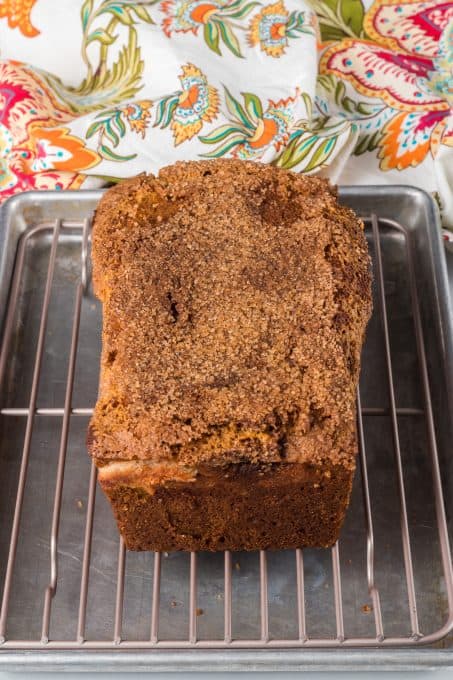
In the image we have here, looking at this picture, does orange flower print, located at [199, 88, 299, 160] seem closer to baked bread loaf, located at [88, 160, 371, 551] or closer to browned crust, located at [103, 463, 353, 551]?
baked bread loaf, located at [88, 160, 371, 551]

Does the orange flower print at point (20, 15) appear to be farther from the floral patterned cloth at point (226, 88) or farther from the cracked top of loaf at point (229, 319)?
the cracked top of loaf at point (229, 319)

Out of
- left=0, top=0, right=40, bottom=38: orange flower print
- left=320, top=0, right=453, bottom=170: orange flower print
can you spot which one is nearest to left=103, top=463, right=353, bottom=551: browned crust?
left=320, top=0, right=453, bottom=170: orange flower print

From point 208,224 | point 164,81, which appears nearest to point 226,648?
point 208,224

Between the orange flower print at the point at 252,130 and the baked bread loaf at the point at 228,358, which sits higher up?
the orange flower print at the point at 252,130

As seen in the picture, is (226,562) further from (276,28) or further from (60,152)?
(276,28)

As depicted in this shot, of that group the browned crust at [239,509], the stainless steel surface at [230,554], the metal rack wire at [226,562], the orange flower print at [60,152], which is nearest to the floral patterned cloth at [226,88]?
the orange flower print at [60,152]

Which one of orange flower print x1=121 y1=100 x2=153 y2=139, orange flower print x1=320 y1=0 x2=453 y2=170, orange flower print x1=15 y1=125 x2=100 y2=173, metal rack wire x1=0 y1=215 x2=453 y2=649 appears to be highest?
orange flower print x1=320 y1=0 x2=453 y2=170

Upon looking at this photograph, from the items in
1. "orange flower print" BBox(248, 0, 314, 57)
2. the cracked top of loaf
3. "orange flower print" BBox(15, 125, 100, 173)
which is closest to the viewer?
the cracked top of loaf

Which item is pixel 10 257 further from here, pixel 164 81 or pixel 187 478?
pixel 187 478
